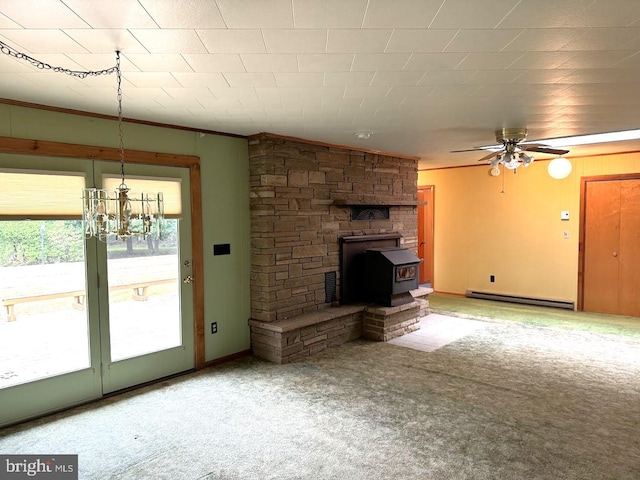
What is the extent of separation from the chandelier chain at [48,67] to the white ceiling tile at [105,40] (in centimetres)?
27

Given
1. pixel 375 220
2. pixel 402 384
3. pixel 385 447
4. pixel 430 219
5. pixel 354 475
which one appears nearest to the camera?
pixel 354 475

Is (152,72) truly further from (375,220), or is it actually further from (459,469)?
(375,220)

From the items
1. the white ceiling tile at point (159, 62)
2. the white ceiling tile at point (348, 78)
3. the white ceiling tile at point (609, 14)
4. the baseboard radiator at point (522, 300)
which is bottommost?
the baseboard radiator at point (522, 300)

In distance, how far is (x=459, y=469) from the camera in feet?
7.97

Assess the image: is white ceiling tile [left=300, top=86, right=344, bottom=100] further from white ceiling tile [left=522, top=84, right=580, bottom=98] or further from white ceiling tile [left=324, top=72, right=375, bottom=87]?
white ceiling tile [left=522, top=84, right=580, bottom=98]

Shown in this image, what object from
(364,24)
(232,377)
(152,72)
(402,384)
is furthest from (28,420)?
(364,24)

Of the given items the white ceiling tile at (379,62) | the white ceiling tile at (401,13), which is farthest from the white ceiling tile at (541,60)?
the white ceiling tile at (401,13)

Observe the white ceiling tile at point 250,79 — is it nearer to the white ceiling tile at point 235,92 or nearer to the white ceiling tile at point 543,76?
the white ceiling tile at point 235,92

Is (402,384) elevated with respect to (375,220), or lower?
lower

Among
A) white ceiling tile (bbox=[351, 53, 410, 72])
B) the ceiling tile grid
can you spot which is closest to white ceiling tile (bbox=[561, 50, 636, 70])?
the ceiling tile grid

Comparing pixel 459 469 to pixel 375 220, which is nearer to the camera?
pixel 459 469

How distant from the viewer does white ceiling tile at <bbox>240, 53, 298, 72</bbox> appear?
A: 2.19 metres

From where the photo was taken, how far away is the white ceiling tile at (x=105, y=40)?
1.87 meters

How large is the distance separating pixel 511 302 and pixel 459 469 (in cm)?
511
